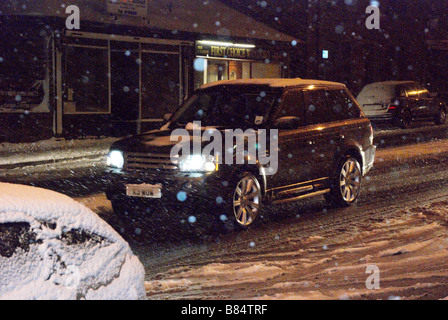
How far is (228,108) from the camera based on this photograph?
9.34 metres

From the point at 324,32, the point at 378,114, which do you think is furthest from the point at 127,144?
the point at 324,32

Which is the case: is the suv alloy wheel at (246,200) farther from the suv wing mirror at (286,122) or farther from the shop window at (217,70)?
the shop window at (217,70)

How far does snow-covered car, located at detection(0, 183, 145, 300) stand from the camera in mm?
3695

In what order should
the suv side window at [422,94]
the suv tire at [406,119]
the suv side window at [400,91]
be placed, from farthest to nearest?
the suv side window at [422,94], the suv side window at [400,91], the suv tire at [406,119]

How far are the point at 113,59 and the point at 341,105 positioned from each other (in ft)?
43.4

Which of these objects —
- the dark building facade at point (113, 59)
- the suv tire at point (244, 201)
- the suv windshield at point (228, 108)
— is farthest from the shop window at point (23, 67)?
the suv tire at point (244, 201)

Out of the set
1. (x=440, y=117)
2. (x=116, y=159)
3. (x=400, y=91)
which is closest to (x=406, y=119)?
(x=400, y=91)

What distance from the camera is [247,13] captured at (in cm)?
2847

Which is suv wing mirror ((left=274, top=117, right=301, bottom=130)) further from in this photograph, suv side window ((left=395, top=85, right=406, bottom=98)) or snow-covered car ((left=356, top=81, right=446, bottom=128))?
suv side window ((left=395, top=85, right=406, bottom=98))

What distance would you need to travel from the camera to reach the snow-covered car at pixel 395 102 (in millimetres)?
25062

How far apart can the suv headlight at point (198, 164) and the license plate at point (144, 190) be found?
389 mm

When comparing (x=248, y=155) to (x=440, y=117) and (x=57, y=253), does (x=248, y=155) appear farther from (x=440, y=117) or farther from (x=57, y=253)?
(x=440, y=117)

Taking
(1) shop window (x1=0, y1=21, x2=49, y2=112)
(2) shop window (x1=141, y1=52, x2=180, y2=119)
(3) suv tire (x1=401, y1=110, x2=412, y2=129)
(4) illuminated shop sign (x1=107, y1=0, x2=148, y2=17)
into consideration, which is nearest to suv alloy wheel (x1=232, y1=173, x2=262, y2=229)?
(1) shop window (x1=0, y1=21, x2=49, y2=112)

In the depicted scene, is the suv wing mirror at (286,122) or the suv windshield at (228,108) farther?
the suv windshield at (228,108)
